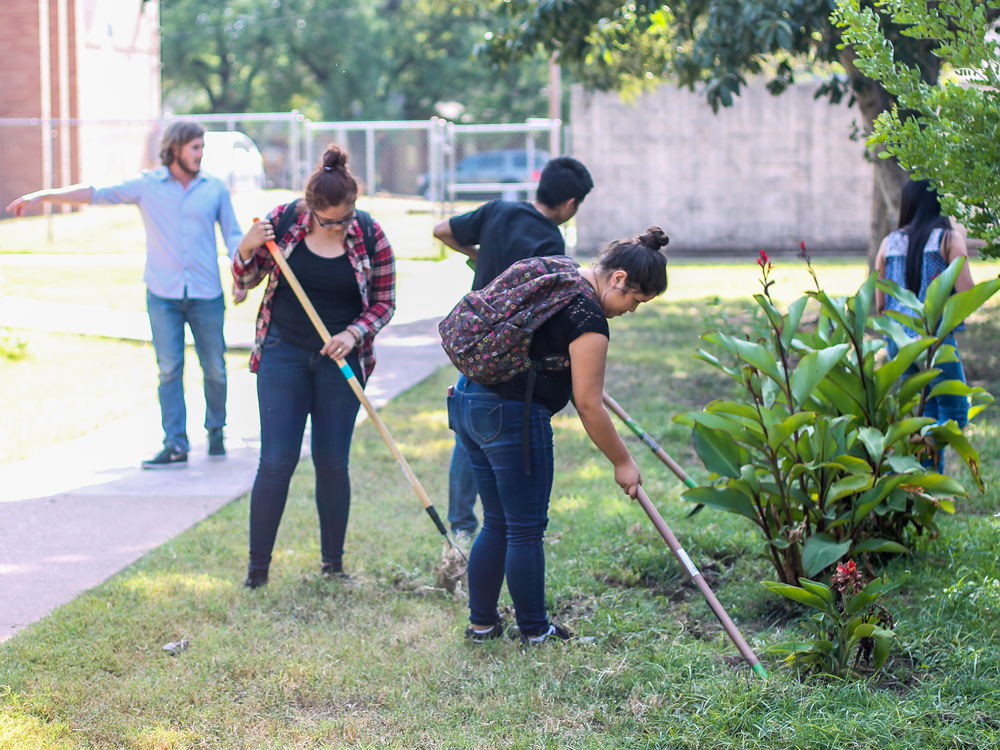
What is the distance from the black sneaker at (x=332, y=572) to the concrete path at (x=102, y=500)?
931mm

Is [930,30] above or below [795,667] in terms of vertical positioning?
above

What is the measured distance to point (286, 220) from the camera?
4.45 m

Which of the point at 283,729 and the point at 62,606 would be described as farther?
the point at 62,606

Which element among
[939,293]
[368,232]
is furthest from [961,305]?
[368,232]

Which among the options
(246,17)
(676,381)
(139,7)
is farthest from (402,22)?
(676,381)

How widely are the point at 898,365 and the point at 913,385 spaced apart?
170 mm

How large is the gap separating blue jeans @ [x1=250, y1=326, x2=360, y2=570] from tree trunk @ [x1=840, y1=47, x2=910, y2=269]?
5.12m

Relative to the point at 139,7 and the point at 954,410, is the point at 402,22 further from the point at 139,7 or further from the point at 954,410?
the point at 954,410

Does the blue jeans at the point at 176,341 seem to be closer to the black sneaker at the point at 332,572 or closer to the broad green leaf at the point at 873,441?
the black sneaker at the point at 332,572

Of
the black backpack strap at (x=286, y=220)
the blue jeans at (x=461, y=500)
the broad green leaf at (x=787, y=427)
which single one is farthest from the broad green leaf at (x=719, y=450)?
the black backpack strap at (x=286, y=220)

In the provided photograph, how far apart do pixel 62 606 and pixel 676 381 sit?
582cm

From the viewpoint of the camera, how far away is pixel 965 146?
328 cm

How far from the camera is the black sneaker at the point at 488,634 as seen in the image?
396 centimetres

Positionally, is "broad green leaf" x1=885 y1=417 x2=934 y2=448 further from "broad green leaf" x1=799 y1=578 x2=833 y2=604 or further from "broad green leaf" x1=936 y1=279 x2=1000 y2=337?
"broad green leaf" x1=799 y1=578 x2=833 y2=604
